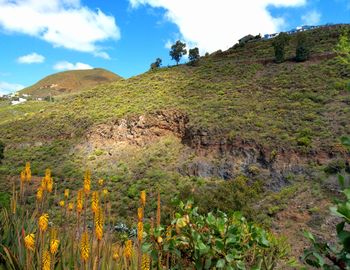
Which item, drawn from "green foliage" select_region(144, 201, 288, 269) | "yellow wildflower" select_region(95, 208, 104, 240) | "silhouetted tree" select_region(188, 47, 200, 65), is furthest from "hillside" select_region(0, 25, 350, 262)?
"yellow wildflower" select_region(95, 208, 104, 240)

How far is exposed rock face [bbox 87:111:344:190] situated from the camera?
2616 centimetres

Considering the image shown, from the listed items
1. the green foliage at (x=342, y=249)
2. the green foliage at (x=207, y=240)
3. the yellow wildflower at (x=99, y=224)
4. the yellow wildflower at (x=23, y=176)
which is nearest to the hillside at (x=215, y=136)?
the green foliage at (x=207, y=240)

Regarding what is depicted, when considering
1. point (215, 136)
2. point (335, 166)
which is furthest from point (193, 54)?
point (335, 166)

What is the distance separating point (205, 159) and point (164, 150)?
483 centimetres

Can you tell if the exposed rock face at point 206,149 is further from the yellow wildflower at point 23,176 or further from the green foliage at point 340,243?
the green foliage at point 340,243

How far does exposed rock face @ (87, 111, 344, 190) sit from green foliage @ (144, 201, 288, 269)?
2259 centimetres

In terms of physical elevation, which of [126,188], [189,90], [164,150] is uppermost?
[189,90]

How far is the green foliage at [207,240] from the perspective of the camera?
272 cm

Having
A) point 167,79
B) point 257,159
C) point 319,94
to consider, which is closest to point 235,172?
point 257,159

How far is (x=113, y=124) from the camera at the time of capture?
3897cm

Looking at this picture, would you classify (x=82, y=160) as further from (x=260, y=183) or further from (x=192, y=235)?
(x=192, y=235)

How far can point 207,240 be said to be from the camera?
9.48 ft

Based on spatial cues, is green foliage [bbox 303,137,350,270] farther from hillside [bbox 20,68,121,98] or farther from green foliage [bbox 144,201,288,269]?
hillside [bbox 20,68,121,98]

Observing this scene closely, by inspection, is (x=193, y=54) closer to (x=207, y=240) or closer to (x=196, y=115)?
(x=196, y=115)
